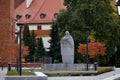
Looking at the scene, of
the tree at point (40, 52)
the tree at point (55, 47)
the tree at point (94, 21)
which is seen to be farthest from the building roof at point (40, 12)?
the tree at point (94, 21)

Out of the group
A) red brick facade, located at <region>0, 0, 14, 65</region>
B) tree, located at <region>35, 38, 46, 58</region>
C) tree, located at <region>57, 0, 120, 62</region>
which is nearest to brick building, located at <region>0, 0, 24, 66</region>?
red brick facade, located at <region>0, 0, 14, 65</region>

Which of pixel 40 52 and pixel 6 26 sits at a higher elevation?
pixel 6 26

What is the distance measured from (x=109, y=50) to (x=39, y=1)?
4700 cm

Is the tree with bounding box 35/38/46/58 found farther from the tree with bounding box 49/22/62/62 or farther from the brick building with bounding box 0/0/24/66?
the brick building with bounding box 0/0/24/66

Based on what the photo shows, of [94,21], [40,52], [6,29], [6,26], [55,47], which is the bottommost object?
[40,52]

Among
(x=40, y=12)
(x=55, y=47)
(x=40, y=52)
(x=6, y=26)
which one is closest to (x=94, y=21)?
(x=6, y=26)

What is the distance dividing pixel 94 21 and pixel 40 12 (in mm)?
43311

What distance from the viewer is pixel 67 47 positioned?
132ft

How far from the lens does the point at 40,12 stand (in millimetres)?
102625

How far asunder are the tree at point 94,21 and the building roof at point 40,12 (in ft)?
125

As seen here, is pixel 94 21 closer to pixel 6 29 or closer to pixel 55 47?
pixel 6 29

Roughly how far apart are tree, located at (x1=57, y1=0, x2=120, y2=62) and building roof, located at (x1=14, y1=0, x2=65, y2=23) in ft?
125

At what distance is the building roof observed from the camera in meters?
101

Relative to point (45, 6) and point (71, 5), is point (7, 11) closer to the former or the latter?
point (71, 5)
